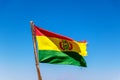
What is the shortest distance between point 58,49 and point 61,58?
2.31 feet

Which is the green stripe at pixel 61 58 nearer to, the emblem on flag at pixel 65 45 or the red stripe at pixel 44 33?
the emblem on flag at pixel 65 45

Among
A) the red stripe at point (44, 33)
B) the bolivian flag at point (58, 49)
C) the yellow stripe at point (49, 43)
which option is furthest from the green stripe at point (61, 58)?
the red stripe at point (44, 33)

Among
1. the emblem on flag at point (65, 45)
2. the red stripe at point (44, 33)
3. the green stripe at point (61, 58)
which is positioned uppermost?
the red stripe at point (44, 33)

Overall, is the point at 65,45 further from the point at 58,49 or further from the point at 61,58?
the point at 61,58

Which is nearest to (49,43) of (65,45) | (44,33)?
(44,33)

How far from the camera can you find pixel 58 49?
26125 mm

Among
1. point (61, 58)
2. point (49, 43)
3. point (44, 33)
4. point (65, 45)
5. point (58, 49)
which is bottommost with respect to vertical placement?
point (61, 58)

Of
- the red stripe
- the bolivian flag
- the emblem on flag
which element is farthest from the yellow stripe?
the red stripe

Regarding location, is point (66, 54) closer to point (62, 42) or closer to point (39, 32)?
point (62, 42)

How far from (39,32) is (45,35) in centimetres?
68

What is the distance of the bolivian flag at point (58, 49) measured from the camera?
25203 mm

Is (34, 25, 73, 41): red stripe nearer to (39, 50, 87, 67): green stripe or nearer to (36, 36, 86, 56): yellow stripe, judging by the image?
(36, 36, 86, 56): yellow stripe

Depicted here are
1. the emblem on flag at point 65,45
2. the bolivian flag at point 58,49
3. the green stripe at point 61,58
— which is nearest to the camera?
the green stripe at point 61,58

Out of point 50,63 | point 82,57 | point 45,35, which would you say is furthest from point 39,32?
point 82,57
